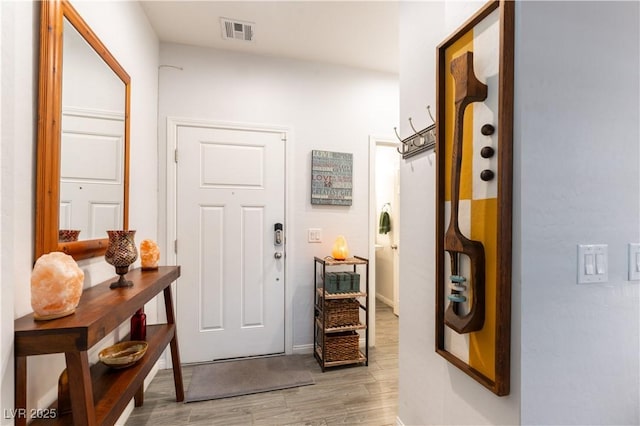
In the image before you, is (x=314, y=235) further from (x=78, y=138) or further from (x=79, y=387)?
(x=79, y=387)

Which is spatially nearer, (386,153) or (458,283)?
(458,283)

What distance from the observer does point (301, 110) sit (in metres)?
2.89

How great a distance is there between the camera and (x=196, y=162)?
2648 mm

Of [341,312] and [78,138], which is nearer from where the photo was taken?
[78,138]

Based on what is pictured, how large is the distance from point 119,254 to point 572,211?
1.91 m

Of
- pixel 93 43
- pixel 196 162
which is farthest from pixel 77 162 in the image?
pixel 196 162

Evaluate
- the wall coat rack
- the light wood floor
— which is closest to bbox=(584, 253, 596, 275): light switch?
the wall coat rack

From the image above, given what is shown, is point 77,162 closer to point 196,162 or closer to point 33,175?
point 33,175

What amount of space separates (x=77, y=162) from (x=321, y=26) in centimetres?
195

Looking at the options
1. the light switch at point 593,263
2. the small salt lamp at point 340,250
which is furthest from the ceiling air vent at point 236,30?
the light switch at point 593,263

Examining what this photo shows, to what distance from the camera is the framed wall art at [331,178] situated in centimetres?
288

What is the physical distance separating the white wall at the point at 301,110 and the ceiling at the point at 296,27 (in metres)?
0.14

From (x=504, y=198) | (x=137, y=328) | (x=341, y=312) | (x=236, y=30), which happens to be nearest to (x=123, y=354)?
(x=137, y=328)

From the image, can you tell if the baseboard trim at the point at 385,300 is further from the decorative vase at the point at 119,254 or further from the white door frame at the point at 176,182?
the decorative vase at the point at 119,254
